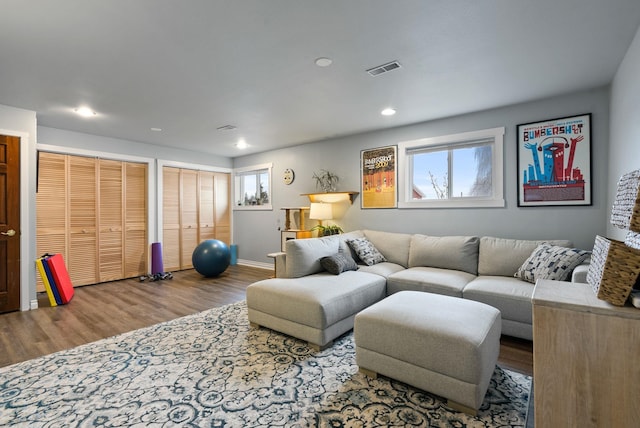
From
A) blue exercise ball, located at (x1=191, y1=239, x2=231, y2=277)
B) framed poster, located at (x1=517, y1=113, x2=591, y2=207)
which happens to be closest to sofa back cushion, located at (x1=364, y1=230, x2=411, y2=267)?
framed poster, located at (x1=517, y1=113, x2=591, y2=207)

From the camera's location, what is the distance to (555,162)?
3.34m

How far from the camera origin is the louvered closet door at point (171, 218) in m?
5.78

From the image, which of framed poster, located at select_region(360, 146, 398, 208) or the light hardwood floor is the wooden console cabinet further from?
framed poster, located at select_region(360, 146, 398, 208)

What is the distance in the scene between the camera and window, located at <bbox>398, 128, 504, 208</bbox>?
12.4ft

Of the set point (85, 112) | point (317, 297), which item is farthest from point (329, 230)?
point (85, 112)

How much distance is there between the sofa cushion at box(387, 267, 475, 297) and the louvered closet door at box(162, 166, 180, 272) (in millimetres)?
4477

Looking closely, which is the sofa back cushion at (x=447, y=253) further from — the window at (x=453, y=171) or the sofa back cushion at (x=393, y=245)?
the window at (x=453, y=171)

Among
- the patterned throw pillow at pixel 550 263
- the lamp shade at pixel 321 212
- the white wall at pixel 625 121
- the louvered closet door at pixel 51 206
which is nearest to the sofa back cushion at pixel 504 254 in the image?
the patterned throw pillow at pixel 550 263

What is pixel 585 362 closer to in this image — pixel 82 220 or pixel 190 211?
pixel 82 220

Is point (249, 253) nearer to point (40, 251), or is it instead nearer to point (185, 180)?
point (185, 180)

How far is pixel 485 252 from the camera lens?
344 centimetres

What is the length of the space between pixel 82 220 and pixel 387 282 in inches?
190

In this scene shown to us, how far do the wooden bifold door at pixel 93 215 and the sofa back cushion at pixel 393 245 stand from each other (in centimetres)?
425

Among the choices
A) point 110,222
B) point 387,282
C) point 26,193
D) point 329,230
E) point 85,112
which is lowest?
point 387,282
